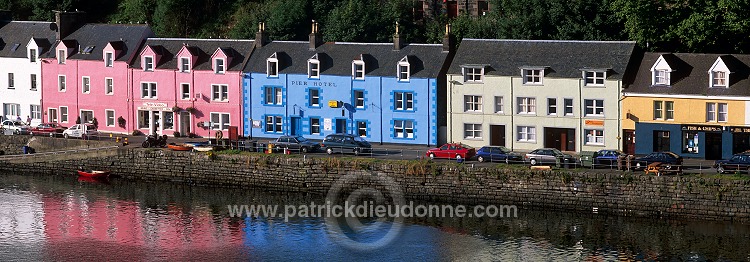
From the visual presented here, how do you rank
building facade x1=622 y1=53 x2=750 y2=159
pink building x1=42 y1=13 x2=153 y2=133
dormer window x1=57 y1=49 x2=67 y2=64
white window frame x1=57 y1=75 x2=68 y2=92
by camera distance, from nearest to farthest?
building facade x1=622 y1=53 x2=750 y2=159 < pink building x1=42 y1=13 x2=153 y2=133 < dormer window x1=57 y1=49 x2=67 y2=64 < white window frame x1=57 y1=75 x2=68 y2=92

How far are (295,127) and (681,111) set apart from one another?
26.7 meters

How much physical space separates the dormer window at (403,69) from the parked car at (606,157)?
53.9ft

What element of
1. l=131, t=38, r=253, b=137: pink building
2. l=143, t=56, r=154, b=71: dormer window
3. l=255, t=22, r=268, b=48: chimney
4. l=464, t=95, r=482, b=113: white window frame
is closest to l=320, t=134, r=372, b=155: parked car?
l=464, t=95, r=482, b=113: white window frame

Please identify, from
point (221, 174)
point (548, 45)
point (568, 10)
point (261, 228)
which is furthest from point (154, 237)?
point (568, 10)

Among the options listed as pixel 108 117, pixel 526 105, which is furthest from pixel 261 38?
pixel 526 105

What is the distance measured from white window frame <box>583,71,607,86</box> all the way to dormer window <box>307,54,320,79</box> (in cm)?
1864

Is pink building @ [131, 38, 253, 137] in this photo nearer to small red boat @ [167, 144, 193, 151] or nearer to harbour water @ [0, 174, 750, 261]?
small red boat @ [167, 144, 193, 151]

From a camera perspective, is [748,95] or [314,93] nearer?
[748,95]

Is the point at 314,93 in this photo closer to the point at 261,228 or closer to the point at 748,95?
the point at 261,228

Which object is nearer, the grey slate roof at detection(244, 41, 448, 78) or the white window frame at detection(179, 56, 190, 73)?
the grey slate roof at detection(244, 41, 448, 78)

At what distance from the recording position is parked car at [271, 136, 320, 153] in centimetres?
9894

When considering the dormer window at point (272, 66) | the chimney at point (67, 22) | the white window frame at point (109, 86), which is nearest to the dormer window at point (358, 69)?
the dormer window at point (272, 66)

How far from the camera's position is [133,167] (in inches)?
4050

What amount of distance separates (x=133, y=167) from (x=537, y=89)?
89.1 ft
